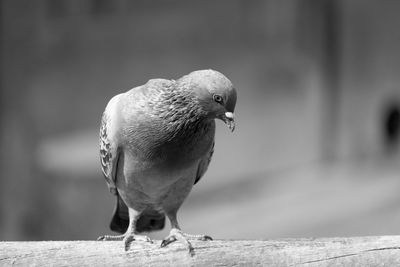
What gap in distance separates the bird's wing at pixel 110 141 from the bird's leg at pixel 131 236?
0.18 m

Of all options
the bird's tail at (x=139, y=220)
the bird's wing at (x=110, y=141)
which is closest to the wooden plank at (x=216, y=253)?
the bird's wing at (x=110, y=141)

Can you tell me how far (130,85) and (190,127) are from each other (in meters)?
4.02

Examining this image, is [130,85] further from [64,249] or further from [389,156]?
[64,249]

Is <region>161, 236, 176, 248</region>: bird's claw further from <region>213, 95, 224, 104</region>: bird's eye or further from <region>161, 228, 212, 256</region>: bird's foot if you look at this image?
<region>213, 95, 224, 104</region>: bird's eye

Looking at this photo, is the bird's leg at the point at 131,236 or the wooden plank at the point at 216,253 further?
the bird's leg at the point at 131,236

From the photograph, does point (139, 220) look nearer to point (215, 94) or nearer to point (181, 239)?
point (181, 239)

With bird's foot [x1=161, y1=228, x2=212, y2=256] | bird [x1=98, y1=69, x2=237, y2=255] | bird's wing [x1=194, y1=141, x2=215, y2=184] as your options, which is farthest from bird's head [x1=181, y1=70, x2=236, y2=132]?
bird's foot [x1=161, y1=228, x2=212, y2=256]

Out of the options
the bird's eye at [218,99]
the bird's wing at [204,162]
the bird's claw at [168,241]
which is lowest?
the bird's claw at [168,241]

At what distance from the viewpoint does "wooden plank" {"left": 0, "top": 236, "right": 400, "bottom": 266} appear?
3234 mm

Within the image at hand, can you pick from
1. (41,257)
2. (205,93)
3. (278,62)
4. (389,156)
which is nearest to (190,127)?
(205,93)

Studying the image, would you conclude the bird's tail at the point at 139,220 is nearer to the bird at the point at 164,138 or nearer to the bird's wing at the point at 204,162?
the bird at the point at 164,138

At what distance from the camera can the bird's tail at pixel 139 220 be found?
13.8ft

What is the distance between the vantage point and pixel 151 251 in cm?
330

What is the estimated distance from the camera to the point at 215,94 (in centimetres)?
342
